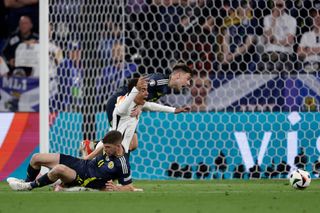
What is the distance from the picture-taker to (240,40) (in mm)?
12508

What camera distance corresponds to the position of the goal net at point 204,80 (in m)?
11.9

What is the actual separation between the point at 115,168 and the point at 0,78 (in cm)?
531

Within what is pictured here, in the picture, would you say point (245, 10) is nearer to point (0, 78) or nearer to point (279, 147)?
point (279, 147)

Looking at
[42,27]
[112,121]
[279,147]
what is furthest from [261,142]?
[42,27]

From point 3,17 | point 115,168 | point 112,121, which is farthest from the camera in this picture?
point 3,17

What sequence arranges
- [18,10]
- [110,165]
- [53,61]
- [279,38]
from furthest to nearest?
[18,10] → [279,38] → [53,61] → [110,165]

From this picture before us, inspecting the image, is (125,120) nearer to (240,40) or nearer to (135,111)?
(135,111)

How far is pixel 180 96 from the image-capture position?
484 inches

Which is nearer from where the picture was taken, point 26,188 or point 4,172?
point 26,188

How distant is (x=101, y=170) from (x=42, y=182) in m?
0.57

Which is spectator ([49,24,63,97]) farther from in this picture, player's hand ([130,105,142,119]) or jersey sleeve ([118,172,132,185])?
jersey sleeve ([118,172,132,185])

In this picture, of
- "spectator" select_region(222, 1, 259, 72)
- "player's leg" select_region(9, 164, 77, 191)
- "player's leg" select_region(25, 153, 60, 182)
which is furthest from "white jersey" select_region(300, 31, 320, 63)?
"player's leg" select_region(9, 164, 77, 191)

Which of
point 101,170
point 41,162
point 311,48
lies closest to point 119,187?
point 101,170

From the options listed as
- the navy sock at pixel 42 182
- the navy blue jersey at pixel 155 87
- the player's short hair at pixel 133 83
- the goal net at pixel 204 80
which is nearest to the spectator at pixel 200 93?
the goal net at pixel 204 80
